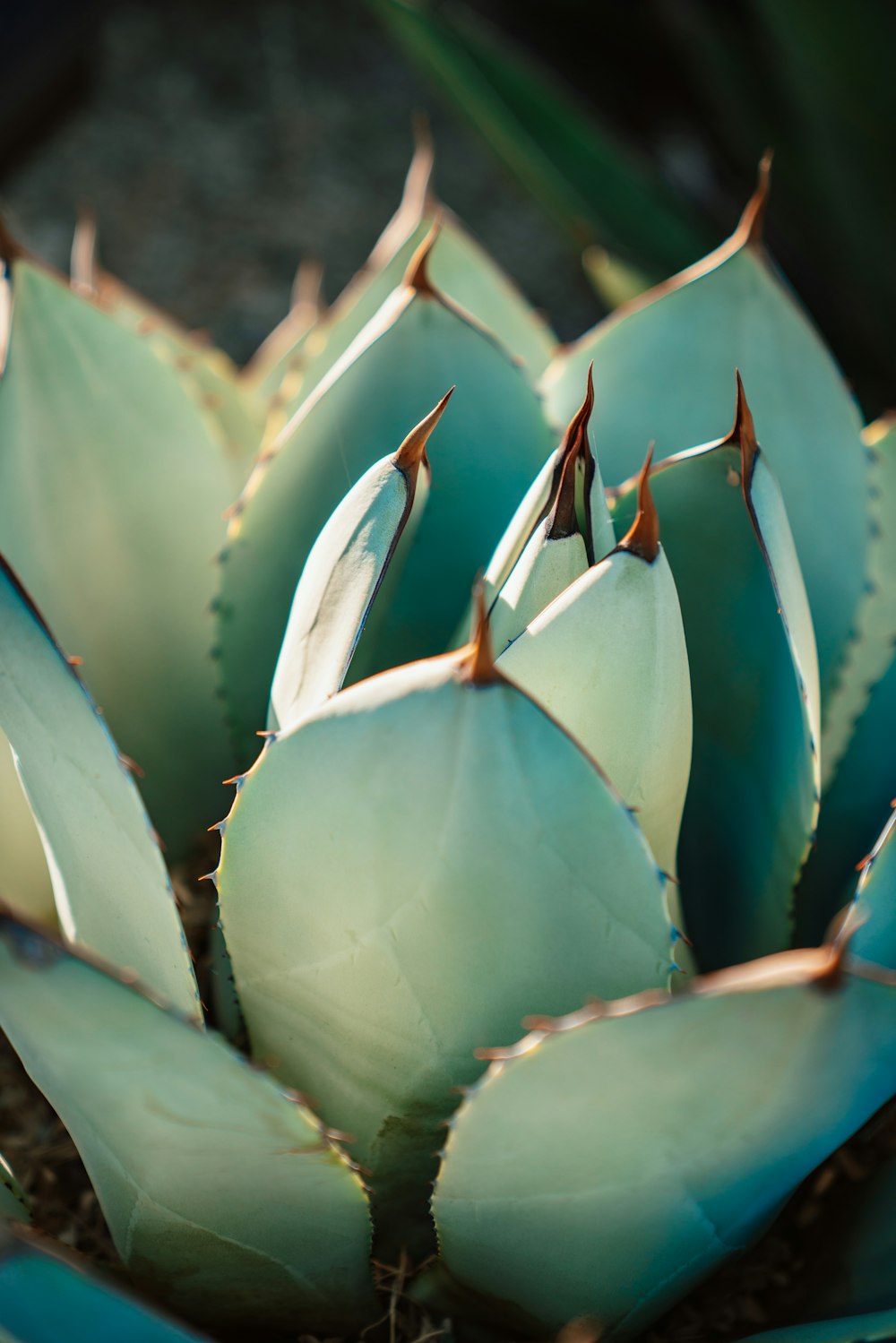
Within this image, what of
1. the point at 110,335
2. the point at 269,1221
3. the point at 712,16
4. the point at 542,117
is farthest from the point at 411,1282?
the point at 712,16

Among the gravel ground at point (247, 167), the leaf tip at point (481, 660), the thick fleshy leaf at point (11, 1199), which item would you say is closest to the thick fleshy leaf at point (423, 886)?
the leaf tip at point (481, 660)

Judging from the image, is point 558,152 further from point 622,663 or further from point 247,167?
point 247,167

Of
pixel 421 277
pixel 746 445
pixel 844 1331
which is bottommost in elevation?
pixel 844 1331

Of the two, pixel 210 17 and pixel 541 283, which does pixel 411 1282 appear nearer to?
pixel 541 283

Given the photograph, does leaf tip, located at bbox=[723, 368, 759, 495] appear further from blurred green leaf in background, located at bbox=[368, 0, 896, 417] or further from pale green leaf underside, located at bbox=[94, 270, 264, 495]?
blurred green leaf in background, located at bbox=[368, 0, 896, 417]

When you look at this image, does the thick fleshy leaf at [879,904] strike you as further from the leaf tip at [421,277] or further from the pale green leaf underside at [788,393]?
the leaf tip at [421,277]

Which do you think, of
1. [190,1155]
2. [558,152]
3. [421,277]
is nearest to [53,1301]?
[190,1155]
